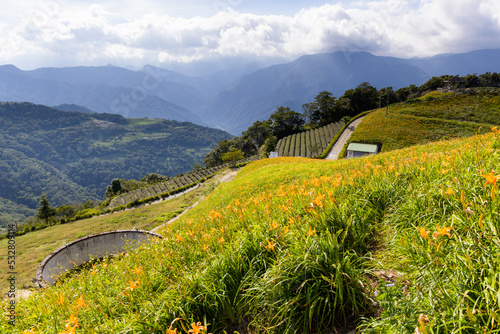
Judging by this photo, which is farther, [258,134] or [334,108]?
[258,134]

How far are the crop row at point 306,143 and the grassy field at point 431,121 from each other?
1139 cm

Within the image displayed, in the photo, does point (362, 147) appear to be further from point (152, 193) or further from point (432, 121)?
point (152, 193)

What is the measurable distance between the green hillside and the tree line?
19.1 meters

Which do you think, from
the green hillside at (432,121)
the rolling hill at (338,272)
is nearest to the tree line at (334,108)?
the green hillside at (432,121)

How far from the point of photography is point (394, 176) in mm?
4574

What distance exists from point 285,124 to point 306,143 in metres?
25.6

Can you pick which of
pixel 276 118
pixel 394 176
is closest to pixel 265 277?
pixel 394 176

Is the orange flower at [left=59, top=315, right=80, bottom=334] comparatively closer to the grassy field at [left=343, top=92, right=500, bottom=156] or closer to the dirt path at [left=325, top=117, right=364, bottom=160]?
the grassy field at [left=343, top=92, right=500, bottom=156]

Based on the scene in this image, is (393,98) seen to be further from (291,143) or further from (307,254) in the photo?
(307,254)

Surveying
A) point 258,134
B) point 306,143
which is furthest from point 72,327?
point 258,134

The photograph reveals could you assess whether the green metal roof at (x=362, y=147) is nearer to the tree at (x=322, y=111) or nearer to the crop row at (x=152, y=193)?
the crop row at (x=152, y=193)

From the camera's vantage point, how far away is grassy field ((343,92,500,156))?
41956 mm

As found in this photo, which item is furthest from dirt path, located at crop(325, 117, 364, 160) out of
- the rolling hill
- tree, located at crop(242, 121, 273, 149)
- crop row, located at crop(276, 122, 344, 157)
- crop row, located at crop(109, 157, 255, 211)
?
the rolling hill

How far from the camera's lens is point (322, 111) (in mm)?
90688
